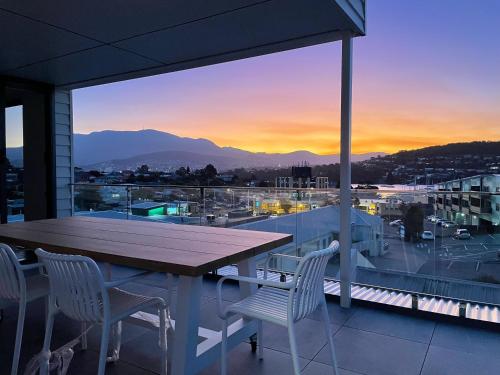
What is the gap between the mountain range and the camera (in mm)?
5457

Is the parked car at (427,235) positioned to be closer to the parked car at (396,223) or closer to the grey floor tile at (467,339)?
the parked car at (396,223)

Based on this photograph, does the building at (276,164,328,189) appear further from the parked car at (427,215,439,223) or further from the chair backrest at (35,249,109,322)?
the chair backrest at (35,249,109,322)

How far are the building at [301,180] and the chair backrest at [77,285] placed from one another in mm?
2857

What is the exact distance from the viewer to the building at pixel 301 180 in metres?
4.12

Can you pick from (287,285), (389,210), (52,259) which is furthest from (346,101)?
(52,259)

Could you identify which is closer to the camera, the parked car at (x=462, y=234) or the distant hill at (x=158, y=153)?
the parked car at (x=462, y=234)

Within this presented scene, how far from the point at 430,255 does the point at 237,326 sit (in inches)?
82.0

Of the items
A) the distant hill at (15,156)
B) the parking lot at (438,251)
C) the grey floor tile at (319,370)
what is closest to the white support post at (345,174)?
the parking lot at (438,251)

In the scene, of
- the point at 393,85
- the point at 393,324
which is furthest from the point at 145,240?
the point at 393,85

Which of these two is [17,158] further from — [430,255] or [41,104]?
[430,255]

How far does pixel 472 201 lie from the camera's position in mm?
3203

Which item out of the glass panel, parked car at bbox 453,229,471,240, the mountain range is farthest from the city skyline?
parked car at bbox 453,229,471,240

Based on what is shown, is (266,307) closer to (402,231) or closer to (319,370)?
(319,370)

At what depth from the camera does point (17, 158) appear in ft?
16.5
